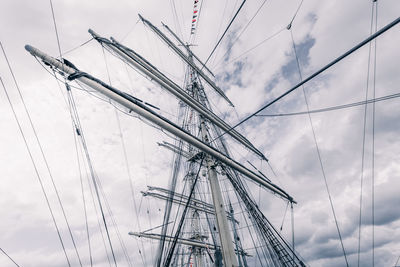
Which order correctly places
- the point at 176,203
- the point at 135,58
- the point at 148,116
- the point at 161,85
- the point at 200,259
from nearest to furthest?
the point at 148,116
the point at 135,58
the point at 161,85
the point at 176,203
the point at 200,259

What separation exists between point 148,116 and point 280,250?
33.2 ft

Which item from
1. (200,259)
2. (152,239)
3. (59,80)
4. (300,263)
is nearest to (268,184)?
(300,263)

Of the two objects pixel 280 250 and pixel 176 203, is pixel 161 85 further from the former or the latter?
pixel 176 203

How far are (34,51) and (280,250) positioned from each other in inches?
527

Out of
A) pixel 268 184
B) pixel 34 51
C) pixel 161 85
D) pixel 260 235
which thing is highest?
pixel 161 85

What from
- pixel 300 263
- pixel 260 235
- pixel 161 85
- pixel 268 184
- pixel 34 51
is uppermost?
pixel 161 85

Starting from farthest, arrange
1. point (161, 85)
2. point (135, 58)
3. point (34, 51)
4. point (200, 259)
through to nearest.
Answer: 1. point (200, 259)
2. point (161, 85)
3. point (135, 58)
4. point (34, 51)

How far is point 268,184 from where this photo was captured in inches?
500

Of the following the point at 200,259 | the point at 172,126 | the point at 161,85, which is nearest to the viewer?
the point at 172,126

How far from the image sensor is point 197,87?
1617cm

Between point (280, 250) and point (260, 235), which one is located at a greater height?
point (260, 235)

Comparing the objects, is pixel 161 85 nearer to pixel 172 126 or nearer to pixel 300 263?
pixel 172 126

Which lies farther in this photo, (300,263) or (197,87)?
(197,87)

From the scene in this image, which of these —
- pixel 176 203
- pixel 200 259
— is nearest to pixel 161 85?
pixel 176 203
